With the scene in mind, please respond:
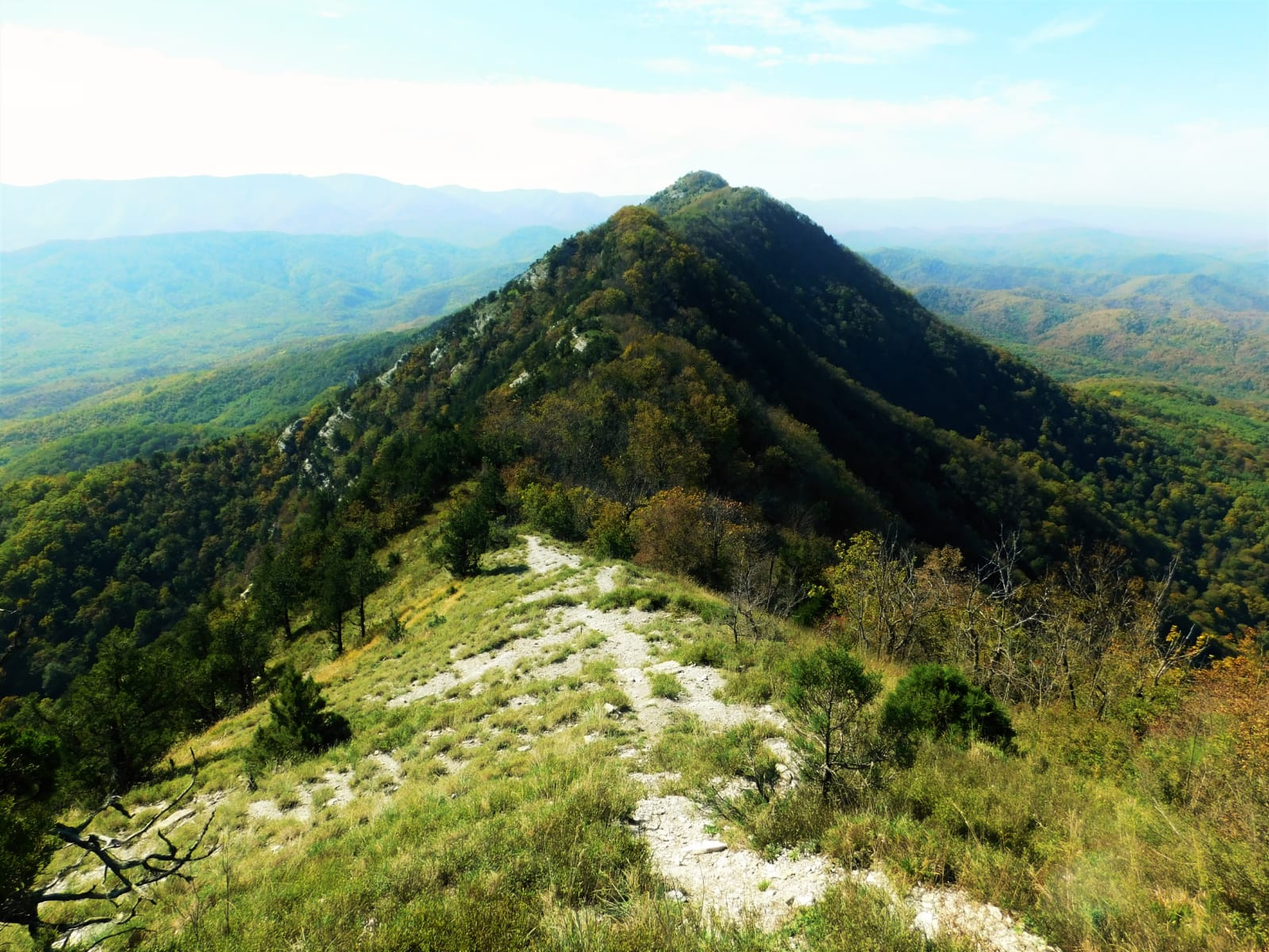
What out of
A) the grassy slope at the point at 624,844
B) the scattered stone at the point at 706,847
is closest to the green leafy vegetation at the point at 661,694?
the grassy slope at the point at 624,844

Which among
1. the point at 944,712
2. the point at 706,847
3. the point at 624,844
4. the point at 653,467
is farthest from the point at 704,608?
the point at 653,467

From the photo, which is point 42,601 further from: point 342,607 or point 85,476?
point 342,607

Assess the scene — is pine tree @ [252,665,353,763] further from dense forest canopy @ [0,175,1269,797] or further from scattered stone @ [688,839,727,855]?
scattered stone @ [688,839,727,855]

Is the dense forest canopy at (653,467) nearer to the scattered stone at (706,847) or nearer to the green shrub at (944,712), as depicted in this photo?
the scattered stone at (706,847)

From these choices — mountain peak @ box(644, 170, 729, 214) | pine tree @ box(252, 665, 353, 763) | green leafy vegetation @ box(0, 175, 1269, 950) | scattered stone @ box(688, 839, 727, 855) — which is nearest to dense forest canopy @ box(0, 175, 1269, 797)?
green leafy vegetation @ box(0, 175, 1269, 950)

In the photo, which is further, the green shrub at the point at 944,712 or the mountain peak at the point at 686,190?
the mountain peak at the point at 686,190

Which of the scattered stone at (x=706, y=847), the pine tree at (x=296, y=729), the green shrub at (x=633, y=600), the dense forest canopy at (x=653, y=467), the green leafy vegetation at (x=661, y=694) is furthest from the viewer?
the dense forest canopy at (x=653, y=467)

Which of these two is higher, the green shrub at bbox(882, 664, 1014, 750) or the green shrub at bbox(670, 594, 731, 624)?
the green shrub at bbox(882, 664, 1014, 750)
